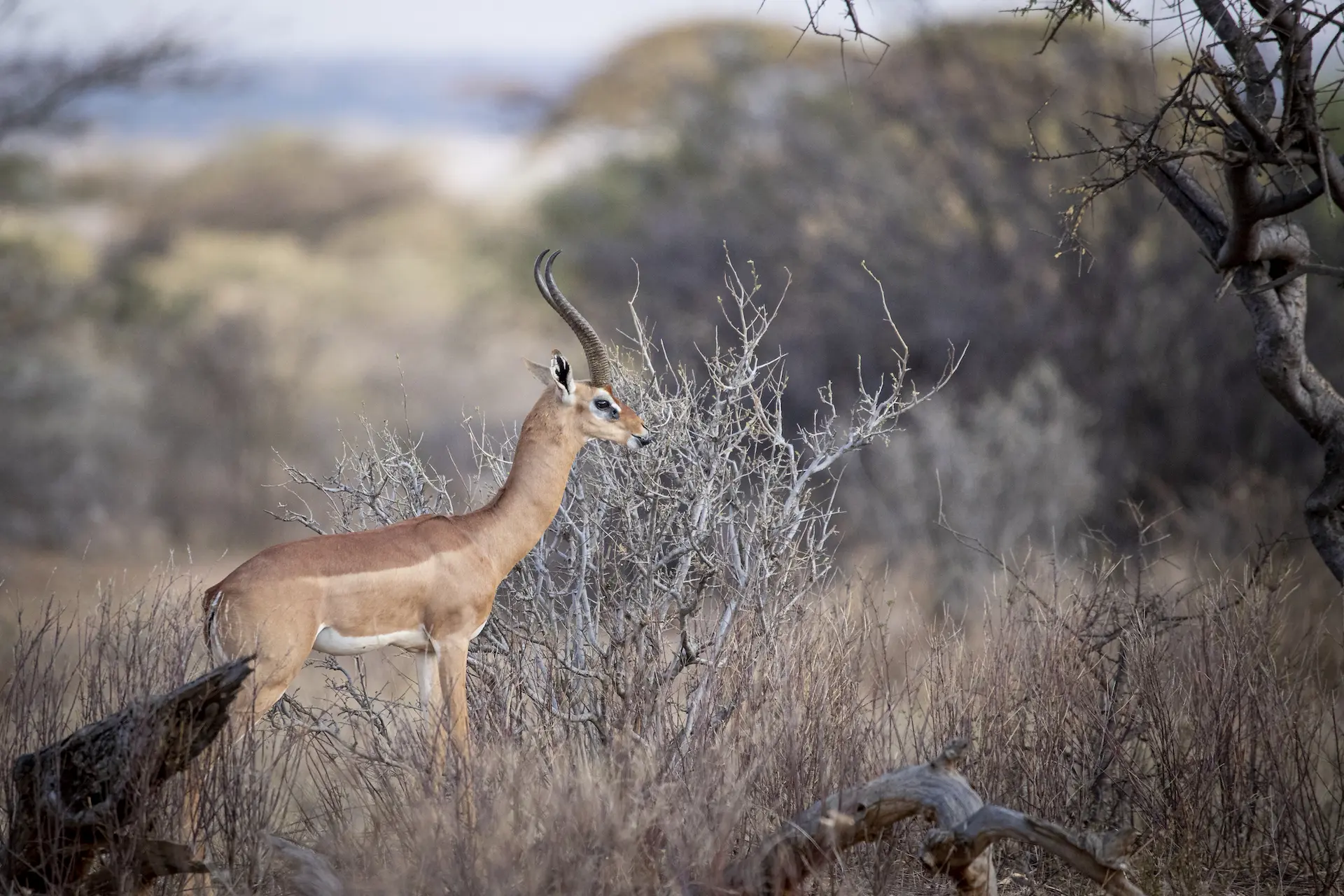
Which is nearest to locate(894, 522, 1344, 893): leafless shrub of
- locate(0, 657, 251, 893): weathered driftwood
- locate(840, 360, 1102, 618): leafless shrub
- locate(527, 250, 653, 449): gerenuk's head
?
locate(527, 250, 653, 449): gerenuk's head

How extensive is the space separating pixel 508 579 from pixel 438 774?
1572mm

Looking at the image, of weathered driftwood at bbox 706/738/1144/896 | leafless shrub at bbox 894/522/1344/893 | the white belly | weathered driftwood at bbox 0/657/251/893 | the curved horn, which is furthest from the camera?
leafless shrub at bbox 894/522/1344/893

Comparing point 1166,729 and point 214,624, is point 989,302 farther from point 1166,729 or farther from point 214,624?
point 214,624

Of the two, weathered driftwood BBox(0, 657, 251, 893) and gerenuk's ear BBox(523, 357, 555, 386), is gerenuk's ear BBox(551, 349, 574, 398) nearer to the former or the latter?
gerenuk's ear BBox(523, 357, 555, 386)

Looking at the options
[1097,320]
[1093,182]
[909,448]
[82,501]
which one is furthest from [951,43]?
[1093,182]

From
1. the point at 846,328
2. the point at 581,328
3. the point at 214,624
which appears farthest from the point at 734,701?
the point at 846,328

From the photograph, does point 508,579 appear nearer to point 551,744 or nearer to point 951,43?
point 551,744

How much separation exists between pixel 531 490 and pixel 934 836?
209cm

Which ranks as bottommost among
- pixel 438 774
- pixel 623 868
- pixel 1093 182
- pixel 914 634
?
pixel 623 868

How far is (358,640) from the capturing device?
5.42 meters

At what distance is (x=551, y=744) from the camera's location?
570 centimetres

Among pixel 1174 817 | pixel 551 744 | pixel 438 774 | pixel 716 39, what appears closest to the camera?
pixel 438 774

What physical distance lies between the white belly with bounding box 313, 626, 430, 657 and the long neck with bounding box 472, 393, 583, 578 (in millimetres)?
419

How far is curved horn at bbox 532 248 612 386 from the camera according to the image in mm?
5727
